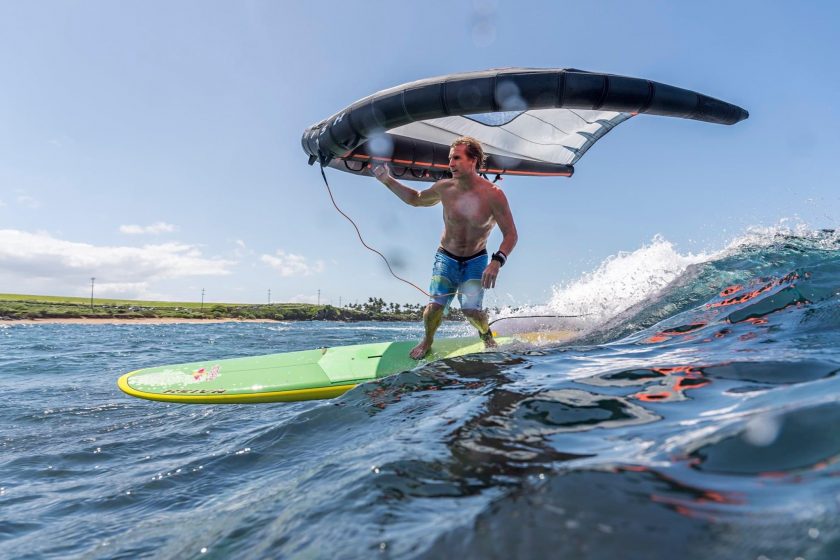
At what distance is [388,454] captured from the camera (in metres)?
2.05

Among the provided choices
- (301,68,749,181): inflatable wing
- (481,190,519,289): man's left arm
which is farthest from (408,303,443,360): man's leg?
(301,68,749,181): inflatable wing

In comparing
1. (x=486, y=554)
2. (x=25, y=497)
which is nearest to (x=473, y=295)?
(x=25, y=497)

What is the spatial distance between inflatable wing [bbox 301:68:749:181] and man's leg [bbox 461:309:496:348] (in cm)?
212

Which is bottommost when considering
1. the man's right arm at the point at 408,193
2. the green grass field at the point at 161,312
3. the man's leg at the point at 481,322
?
the green grass field at the point at 161,312

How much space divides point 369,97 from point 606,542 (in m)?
5.47

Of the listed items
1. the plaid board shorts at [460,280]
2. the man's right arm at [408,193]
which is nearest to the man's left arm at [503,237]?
the plaid board shorts at [460,280]

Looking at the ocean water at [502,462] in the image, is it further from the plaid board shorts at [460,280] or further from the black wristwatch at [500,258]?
the plaid board shorts at [460,280]

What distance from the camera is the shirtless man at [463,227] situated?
5.02 meters

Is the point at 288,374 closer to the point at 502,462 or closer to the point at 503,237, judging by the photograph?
the point at 503,237

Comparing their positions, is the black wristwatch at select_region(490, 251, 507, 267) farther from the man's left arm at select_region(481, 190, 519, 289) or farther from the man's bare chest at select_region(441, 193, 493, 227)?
the man's bare chest at select_region(441, 193, 493, 227)

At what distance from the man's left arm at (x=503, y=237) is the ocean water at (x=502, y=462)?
2.55 feet

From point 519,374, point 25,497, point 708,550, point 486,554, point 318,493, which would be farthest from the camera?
point 519,374

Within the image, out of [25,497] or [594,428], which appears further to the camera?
[25,497]

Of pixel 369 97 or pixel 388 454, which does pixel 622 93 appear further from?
pixel 388 454
